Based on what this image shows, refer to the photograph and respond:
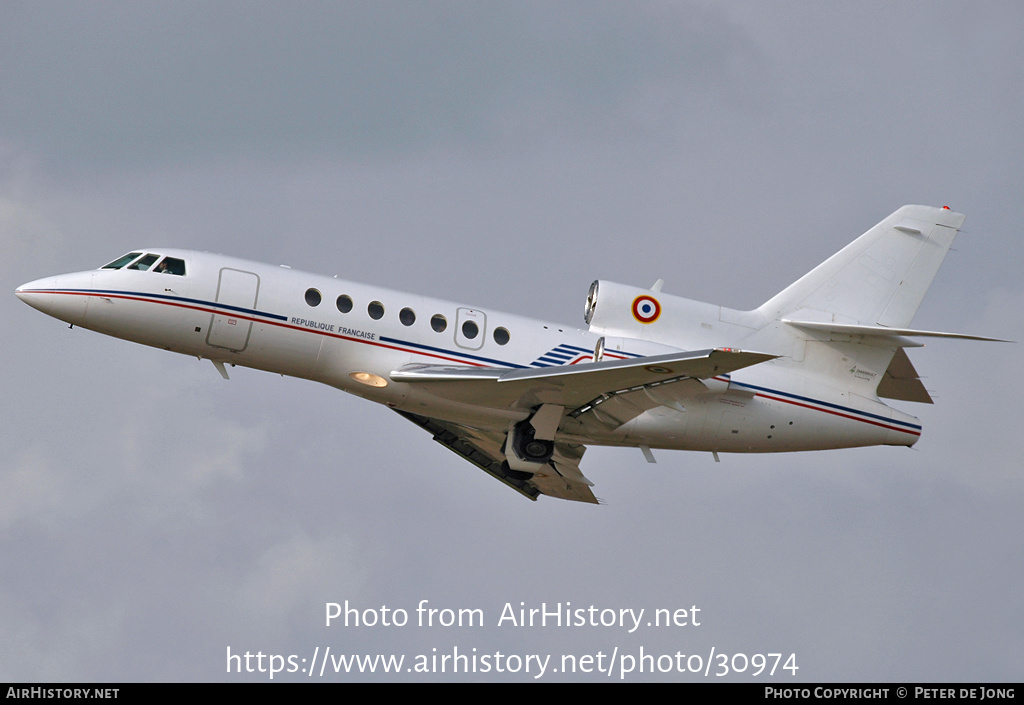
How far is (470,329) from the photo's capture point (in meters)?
23.8

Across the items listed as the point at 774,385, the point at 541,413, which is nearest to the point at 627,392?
the point at 541,413

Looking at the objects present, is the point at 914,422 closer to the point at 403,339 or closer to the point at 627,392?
the point at 627,392

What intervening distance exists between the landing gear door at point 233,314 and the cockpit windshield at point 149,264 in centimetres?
86

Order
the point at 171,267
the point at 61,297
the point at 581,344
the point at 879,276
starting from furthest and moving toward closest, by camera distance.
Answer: the point at 879,276, the point at 581,344, the point at 171,267, the point at 61,297

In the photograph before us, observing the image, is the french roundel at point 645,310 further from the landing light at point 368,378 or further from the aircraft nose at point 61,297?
the aircraft nose at point 61,297

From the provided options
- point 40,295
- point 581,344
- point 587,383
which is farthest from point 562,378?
point 40,295

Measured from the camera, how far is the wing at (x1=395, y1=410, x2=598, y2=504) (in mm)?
26906

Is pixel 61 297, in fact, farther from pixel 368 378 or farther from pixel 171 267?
pixel 368 378

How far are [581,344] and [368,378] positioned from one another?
4.36 meters

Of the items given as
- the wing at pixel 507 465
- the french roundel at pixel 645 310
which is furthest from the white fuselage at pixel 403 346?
the wing at pixel 507 465

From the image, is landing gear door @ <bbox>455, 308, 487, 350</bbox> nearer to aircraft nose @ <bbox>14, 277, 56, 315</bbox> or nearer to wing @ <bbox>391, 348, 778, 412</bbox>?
wing @ <bbox>391, 348, 778, 412</bbox>

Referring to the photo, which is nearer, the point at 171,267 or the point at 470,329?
the point at 171,267

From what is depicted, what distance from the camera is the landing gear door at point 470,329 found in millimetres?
23734

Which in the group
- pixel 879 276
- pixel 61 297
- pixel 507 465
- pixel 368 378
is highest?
pixel 879 276
